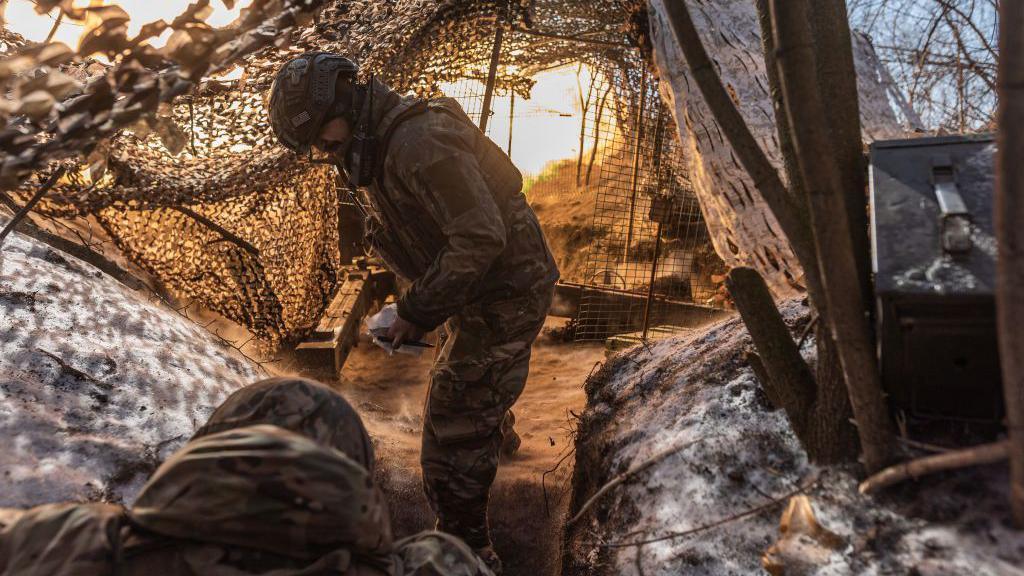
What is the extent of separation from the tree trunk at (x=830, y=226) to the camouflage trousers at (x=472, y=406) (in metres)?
1.29

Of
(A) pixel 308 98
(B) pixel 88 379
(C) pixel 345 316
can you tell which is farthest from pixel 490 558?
(C) pixel 345 316

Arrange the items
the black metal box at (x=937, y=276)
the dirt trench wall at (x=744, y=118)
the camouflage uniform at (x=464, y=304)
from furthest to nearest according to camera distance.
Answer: the dirt trench wall at (x=744, y=118), the camouflage uniform at (x=464, y=304), the black metal box at (x=937, y=276)

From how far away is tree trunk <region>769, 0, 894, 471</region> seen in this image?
53.9 inches

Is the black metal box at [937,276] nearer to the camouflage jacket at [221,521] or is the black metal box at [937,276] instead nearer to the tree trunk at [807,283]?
the tree trunk at [807,283]

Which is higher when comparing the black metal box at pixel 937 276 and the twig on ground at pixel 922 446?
the black metal box at pixel 937 276

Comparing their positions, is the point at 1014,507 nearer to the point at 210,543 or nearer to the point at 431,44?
the point at 210,543

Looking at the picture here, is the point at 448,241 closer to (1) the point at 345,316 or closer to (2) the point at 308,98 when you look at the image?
(2) the point at 308,98

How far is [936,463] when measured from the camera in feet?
4.47

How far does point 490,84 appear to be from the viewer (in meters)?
4.64

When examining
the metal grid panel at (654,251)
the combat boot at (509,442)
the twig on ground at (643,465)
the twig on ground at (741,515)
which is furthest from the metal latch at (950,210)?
the metal grid panel at (654,251)

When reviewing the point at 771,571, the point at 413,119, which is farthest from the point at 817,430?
the point at 413,119

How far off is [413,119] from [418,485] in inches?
72.9

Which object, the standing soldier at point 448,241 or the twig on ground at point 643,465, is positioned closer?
the twig on ground at point 643,465

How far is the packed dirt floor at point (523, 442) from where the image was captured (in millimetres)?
2975
